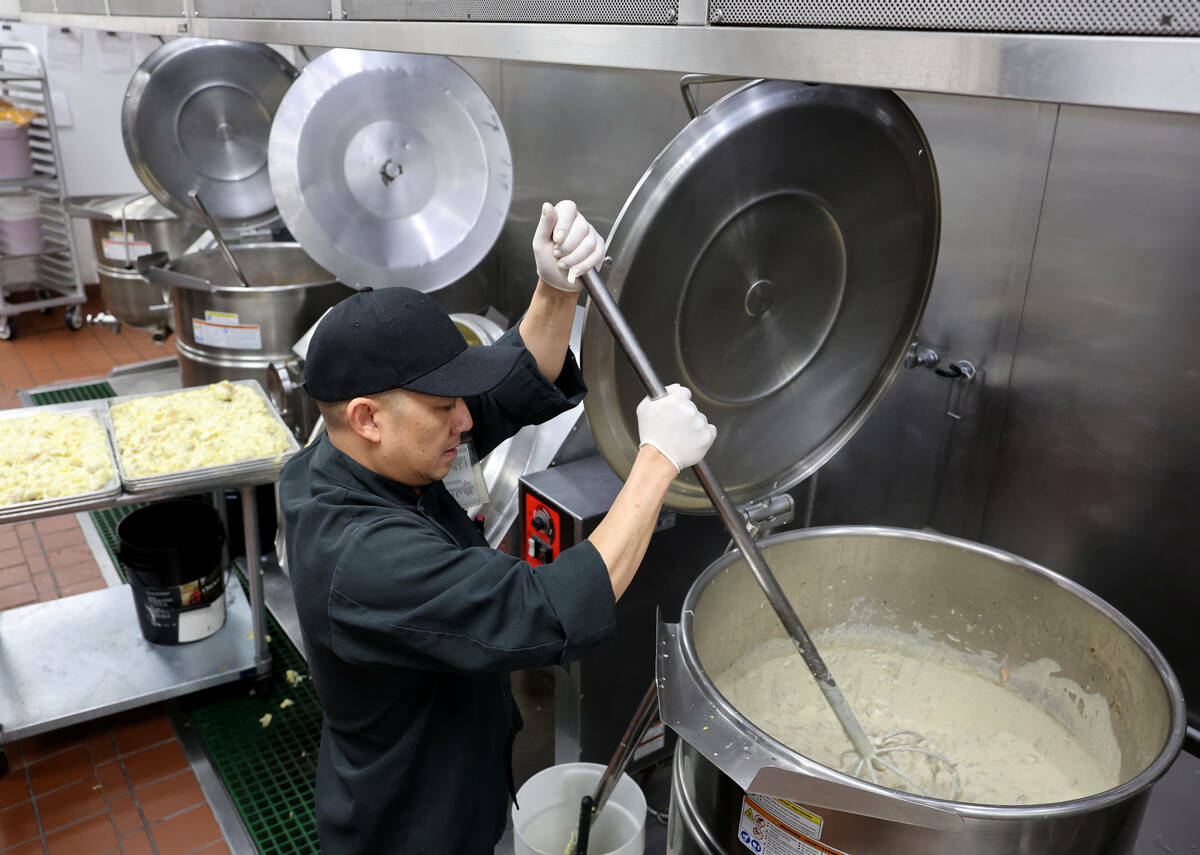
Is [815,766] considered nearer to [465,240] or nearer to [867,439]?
[867,439]

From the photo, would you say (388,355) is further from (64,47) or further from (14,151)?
(64,47)

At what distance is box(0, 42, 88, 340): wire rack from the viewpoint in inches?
242

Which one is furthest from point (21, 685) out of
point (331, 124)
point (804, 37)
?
point (804, 37)

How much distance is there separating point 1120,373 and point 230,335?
2.99 meters

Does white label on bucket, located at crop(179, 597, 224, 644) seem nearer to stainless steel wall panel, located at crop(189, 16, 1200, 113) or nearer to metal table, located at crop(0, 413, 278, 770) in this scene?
metal table, located at crop(0, 413, 278, 770)

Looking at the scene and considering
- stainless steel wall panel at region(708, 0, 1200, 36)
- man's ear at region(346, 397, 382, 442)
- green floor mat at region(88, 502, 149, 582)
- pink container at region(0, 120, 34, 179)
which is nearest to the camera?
stainless steel wall panel at region(708, 0, 1200, 36)

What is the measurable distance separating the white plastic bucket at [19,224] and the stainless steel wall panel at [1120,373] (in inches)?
254

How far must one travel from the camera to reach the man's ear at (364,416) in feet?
4.64

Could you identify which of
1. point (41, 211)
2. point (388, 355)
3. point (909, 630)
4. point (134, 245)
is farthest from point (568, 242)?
point (41, 211)

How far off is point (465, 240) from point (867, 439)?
143cm

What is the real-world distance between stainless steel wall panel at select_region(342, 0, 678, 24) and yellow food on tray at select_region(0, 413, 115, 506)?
146 centimetres

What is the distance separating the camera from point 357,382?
139 cm

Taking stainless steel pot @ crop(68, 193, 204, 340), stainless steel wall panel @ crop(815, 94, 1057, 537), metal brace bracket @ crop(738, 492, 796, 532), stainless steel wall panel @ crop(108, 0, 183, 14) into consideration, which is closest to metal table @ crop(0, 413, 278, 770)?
stainless steel wall panel @ crop(108, 0, 183, 14)

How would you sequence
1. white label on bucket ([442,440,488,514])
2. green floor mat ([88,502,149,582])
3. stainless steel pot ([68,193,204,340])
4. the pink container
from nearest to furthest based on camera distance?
white label on bucket ([442,440,488,514]), green floor mat ([88,502,149,582]), stainless steel pot ([68,193,204,340]), the pink container
